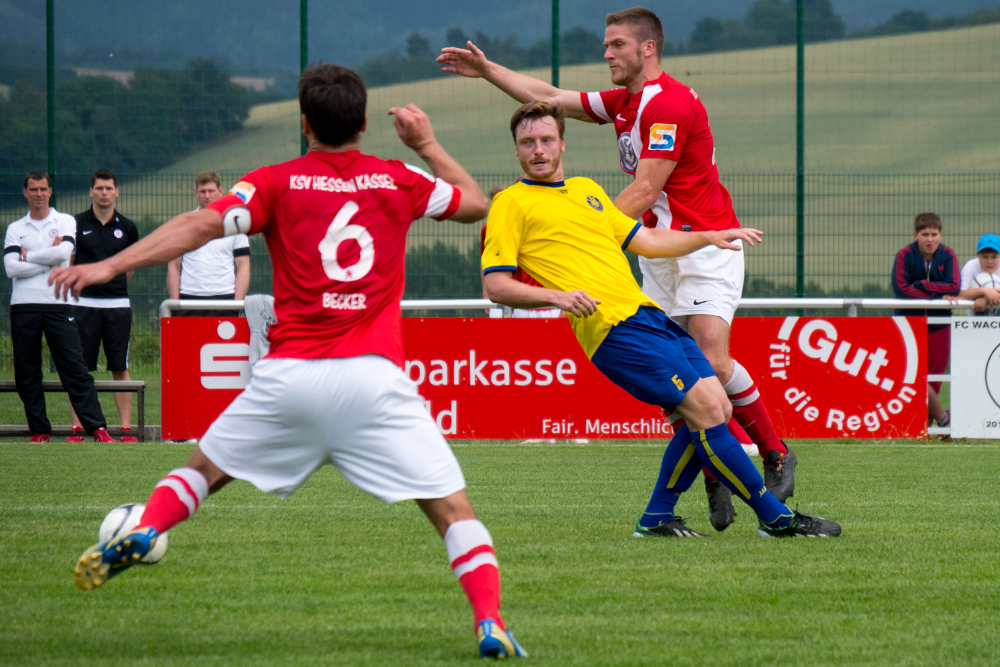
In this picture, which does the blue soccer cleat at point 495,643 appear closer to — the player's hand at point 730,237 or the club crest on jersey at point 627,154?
the player's hand at point 730,237

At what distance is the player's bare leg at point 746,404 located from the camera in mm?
5887

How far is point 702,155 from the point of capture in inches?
235

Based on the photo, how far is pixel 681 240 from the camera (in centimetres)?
488

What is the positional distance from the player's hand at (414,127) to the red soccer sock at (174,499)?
1.19m

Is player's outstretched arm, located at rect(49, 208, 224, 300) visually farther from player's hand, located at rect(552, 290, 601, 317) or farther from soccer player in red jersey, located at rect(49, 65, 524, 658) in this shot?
player's hand, located at rect(552, 290, 601, 317)

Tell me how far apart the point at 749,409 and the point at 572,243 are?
1.53 metres

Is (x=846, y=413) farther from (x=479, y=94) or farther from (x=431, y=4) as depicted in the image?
(x=431, y=4)

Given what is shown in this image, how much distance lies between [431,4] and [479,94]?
1917 millimetres

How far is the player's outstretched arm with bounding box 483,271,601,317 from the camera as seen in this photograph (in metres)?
4.26

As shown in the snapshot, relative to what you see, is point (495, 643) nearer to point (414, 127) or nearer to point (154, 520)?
point (154, 520)

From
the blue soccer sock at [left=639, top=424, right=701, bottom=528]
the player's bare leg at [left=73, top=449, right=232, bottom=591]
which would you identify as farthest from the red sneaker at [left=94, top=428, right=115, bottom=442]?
the player's bare leg at [left=73, top=449, right=232, bottom=591]

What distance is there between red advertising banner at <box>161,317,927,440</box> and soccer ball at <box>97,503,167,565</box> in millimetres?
6318

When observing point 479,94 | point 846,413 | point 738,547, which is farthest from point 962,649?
point 479,94

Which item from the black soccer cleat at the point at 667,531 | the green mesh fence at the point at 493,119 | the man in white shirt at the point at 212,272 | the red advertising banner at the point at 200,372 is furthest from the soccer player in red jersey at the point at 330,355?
the green mesh fence at the point at 493,119
